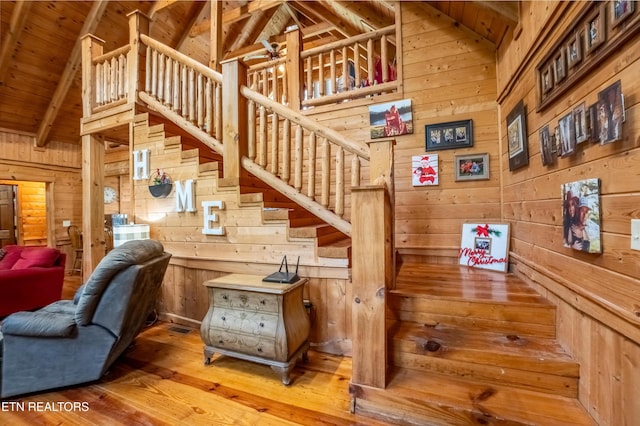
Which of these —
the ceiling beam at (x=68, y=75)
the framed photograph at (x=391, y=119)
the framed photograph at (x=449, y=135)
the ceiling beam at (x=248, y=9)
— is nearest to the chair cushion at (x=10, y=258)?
the ceiling beam at (x=68, y=75)

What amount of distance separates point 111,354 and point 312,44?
618 cm

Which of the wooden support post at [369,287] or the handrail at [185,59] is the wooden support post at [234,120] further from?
the wooden support post at [369,287]

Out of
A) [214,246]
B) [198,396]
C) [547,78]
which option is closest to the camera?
[547,78]

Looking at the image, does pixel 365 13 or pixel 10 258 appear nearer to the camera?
pixel 10 258

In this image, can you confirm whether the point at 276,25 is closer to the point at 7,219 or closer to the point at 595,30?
the point at 595,30

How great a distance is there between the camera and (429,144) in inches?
126

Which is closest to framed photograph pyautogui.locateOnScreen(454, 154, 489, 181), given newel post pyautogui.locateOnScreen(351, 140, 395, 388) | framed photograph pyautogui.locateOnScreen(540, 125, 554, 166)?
framed photograph pyautogui.locateOnScreen(540, 125, 554, 166)

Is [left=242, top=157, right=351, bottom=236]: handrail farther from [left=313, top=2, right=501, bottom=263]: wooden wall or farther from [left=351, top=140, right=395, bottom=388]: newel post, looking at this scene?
[left=313, top=2, right=501, bottom=263]: wooden wall

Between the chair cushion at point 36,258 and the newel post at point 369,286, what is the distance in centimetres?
402

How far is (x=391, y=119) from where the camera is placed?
3.35 metres

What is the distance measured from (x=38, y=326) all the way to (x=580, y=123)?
3.51 metres

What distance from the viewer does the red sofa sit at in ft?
10.6

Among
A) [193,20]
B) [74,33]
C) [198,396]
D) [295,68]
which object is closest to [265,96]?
[295,68]

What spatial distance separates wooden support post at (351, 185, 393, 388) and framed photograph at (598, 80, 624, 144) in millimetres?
1007
